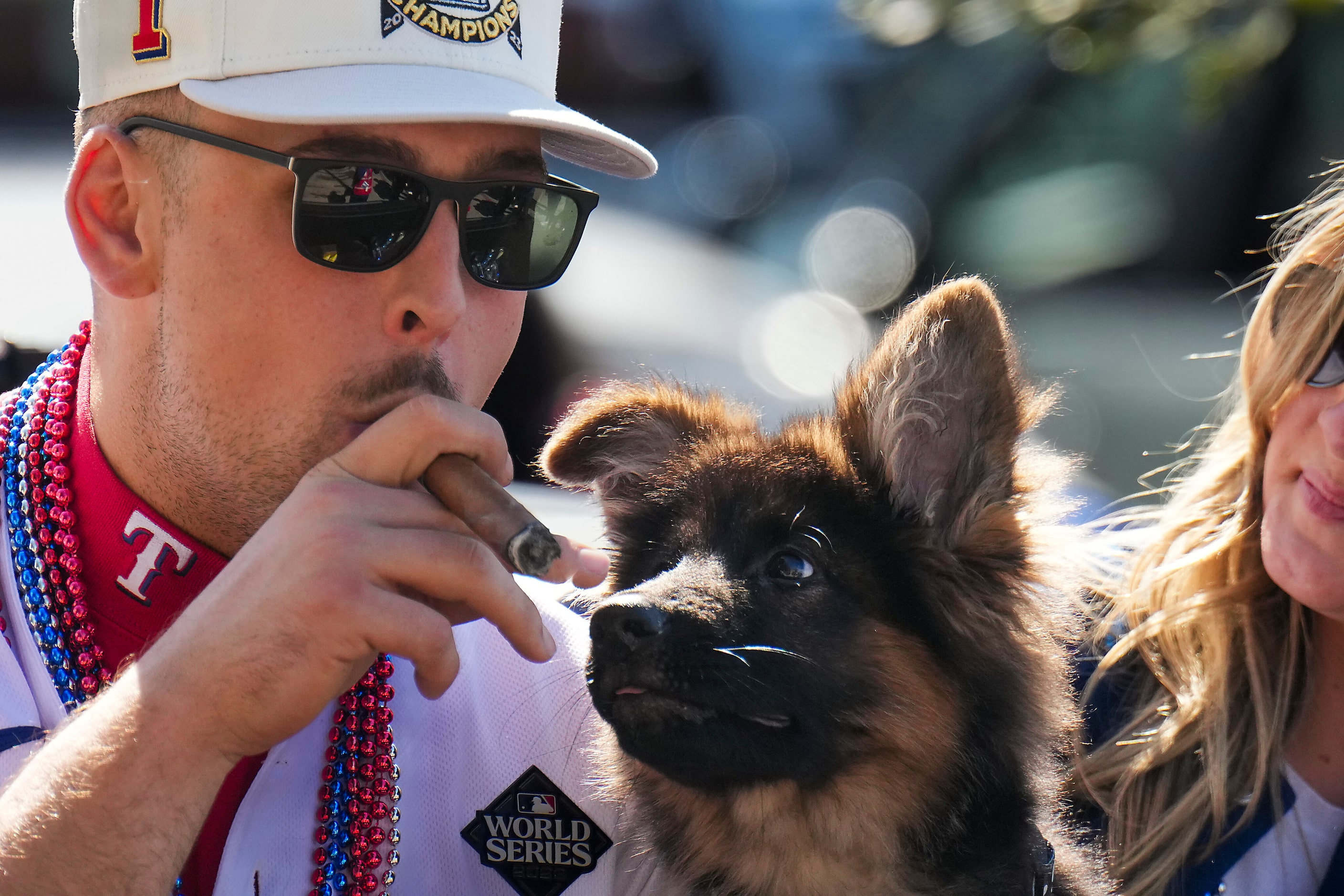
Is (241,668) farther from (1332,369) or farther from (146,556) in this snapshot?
(1332,369)

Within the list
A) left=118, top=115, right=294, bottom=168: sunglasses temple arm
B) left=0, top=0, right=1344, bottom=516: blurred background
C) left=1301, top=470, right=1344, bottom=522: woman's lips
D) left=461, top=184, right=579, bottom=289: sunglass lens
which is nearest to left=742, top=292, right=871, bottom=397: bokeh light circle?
left=0, top=0, right=1344, bottom=516: blurred background

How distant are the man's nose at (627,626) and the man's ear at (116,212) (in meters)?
1.02

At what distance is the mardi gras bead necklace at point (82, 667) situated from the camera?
7.38ft

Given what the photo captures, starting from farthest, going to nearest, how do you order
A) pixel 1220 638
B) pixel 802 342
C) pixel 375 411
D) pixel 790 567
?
pixel 802 342 < pixel 1220 638 < pixel 790 567 < pixel 375 411

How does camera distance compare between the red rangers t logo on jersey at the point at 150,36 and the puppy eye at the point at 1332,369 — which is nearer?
the red rangers t logo on jersey at the point at 150,36

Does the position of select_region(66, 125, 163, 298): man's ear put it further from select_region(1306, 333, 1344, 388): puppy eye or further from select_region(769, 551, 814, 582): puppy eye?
select_region(1306, 333, 1344, 388): puppy eye

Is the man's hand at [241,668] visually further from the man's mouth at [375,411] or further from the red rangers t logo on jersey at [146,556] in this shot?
the red rangers t logo on jersey at [146,556]

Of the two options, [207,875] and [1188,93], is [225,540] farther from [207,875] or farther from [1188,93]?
[1188,93]

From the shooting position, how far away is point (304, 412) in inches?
87.3

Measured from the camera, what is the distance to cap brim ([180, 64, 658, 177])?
6.81 ft

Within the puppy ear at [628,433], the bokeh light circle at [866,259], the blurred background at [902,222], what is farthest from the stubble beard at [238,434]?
the bokeh light circle at [866,259]

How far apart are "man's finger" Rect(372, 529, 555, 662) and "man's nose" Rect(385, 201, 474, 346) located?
51 cm

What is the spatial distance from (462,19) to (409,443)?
852 millimetres

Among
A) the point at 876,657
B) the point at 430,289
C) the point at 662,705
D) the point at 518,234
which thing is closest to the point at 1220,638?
the point at 876,657
